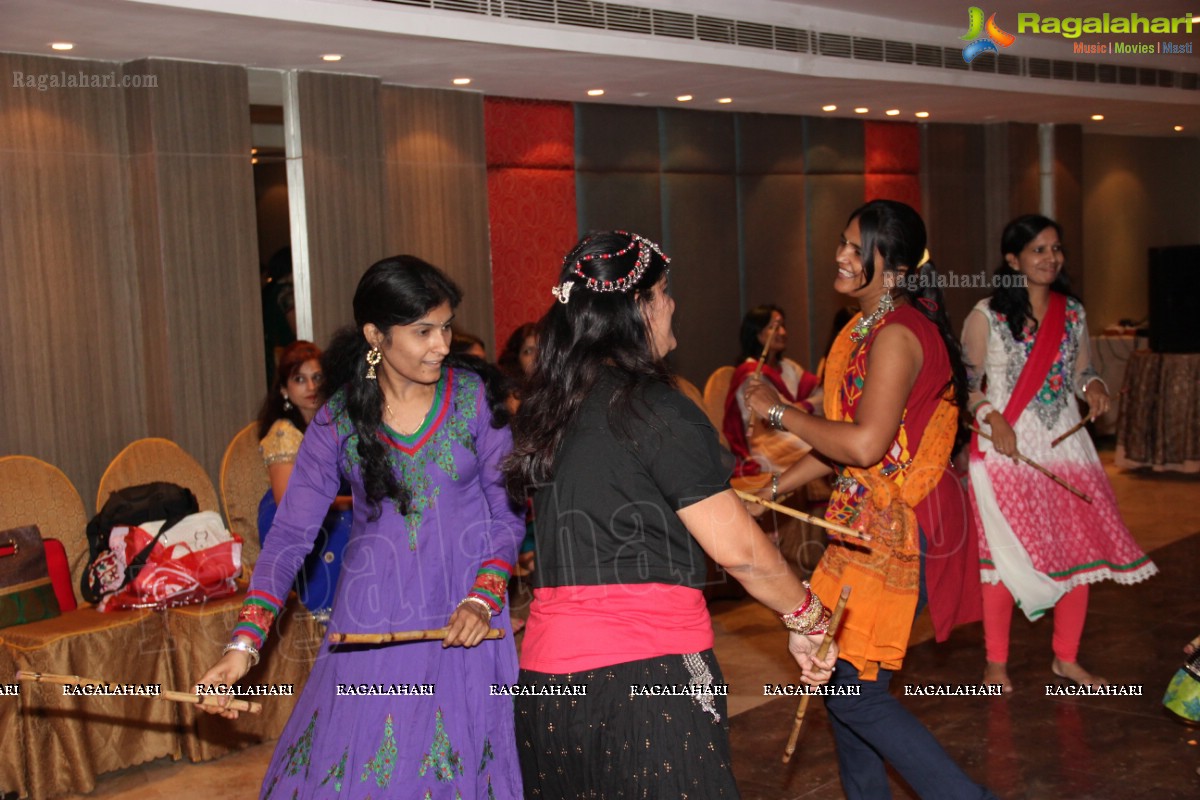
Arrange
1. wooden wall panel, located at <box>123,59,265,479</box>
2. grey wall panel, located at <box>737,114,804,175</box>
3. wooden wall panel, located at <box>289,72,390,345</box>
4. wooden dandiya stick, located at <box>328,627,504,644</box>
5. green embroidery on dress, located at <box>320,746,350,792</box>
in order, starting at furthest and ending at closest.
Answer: grey wall panel, located at <box>737,114,804,175</box>, wooden wall panel, located at <box>289,72,390,345</box>, wooden wall panel, located at <box>123,59,265,479</box>, green embroidery on dress, located at <box>320,746,350,792</box>, wooden dandiya stick, located at <box>328,627,504,644</box>

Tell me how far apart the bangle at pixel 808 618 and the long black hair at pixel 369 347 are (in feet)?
2.95

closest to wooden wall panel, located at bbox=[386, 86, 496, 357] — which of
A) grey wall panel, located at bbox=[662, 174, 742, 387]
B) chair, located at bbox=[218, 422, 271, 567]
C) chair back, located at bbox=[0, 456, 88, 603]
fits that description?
grey wall panel, located at bbox=[662, 174, 742, 387]

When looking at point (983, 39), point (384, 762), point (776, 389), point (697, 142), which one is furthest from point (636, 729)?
point (983, 39)

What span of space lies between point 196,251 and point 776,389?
9.11ft

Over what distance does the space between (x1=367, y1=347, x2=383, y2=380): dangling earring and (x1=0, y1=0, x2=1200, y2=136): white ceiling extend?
211 cm

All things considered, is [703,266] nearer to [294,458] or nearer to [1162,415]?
[1162,415]

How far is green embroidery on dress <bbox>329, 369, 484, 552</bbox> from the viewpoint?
2553mm

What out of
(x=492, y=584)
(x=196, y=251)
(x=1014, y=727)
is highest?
(x=196, y=251)

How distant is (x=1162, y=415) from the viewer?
852 cm

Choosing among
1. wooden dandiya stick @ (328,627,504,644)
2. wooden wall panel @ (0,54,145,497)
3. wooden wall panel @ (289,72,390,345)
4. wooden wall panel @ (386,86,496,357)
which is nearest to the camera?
wooden dandiya stick @ (328,627,504,644)

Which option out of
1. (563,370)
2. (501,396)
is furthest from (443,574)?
(563,370)

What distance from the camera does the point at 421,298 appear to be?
101 inches

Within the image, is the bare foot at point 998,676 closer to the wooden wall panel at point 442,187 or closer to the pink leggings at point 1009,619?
the pink leggings at point 1009,619

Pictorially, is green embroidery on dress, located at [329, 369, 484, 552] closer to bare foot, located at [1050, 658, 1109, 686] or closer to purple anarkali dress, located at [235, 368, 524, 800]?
purple anarkali dress, located at [235, 368, 524, 800]
